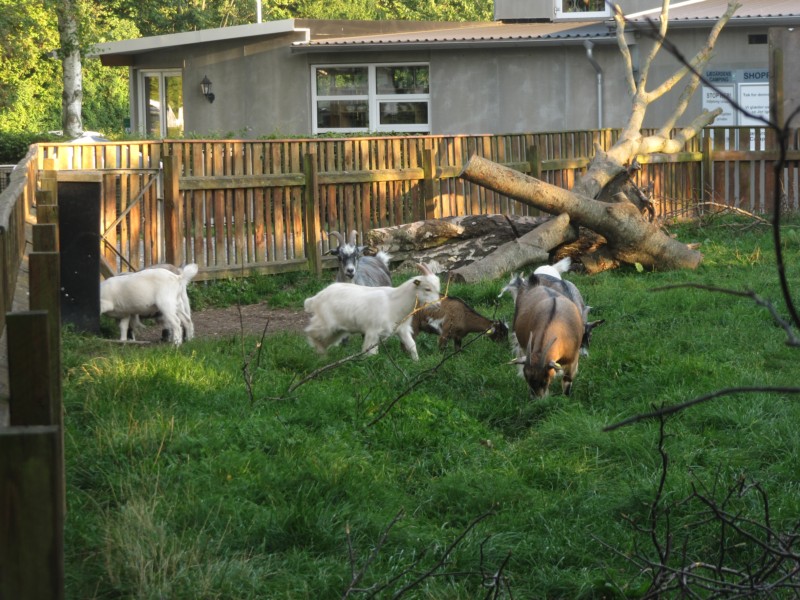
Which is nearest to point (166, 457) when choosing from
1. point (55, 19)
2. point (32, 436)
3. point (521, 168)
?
point (32, 436)

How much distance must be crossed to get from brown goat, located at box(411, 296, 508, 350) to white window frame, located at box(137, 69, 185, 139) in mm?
19844

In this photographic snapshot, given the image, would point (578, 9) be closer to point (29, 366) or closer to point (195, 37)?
point (195, 37)

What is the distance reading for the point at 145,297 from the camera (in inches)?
424

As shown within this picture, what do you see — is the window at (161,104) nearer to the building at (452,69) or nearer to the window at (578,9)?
the building at (452,69)

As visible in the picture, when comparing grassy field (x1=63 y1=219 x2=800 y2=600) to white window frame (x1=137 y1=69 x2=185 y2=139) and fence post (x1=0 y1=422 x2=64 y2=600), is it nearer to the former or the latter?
fence post (x1=0 y1=422 x2=64 y2=600)

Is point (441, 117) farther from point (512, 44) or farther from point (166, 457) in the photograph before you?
point (166, 457)

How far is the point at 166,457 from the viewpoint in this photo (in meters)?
6.25

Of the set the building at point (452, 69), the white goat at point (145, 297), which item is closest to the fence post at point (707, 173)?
the building at point (452, 69)

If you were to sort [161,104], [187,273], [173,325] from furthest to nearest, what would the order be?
1. [161,104]
2. [187,273]
3. [173,325]

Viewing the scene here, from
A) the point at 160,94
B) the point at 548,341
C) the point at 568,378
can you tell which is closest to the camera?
the point at 548,341

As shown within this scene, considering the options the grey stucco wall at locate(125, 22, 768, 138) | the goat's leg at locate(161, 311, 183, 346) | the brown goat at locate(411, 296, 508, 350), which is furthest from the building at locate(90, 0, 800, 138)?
the brown goat at locate(411, 296, 508, 350)

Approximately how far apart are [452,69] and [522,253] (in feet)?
38.2

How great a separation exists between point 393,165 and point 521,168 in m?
2.28

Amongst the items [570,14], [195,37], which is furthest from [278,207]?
[570,14]
